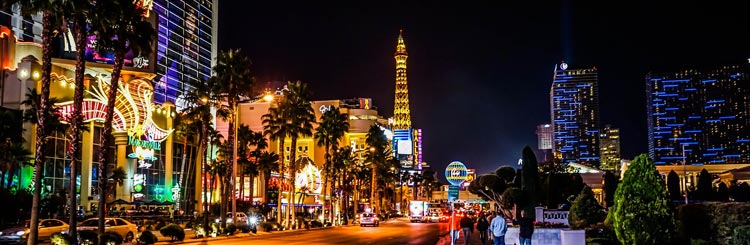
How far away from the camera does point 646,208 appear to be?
20250mm

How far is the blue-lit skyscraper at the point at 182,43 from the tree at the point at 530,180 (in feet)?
329

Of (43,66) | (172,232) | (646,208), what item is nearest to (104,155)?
(43,66)

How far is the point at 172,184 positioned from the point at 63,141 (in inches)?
804

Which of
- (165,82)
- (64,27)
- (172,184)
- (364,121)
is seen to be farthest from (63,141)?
(364,121)

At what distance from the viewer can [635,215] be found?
66.5ft

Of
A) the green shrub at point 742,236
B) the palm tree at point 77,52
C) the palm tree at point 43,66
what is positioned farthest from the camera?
the palm tree at point 77,52

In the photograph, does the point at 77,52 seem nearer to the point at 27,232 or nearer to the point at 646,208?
the point at 27,232

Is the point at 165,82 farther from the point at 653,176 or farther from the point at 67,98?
the point at 653,176

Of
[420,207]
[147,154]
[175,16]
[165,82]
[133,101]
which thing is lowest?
[420,207]

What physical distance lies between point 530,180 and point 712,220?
1407 cm

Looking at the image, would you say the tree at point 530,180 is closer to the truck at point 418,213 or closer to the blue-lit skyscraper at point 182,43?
the truck at point 418,213

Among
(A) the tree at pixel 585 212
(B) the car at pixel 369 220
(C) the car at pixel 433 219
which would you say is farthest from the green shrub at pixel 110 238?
(C) the car at pixel 433 219

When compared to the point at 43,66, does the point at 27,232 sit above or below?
below

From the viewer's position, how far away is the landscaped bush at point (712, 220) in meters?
21.3
